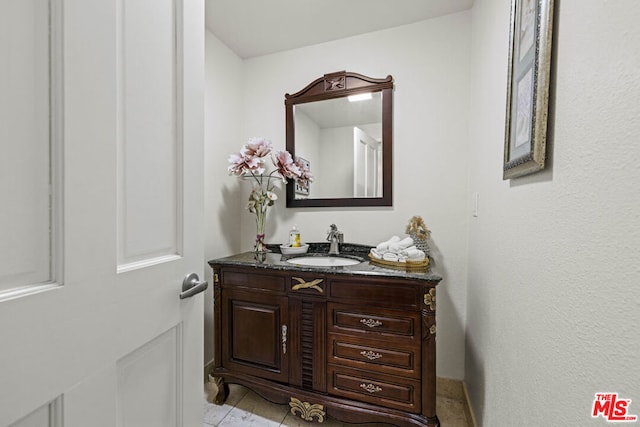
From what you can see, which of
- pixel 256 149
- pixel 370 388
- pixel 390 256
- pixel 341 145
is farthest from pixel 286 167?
pixel 370 388

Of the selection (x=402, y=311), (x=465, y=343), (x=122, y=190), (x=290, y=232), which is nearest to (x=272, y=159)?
(x=290, y=232)

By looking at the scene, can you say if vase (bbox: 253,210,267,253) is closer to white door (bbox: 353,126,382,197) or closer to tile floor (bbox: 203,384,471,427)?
white door (bbox: 353,126,382,197)

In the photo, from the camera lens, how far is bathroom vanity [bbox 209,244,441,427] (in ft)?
4.10

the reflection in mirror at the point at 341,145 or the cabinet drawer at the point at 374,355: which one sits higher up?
the reflection in mirror at the point at 341,145

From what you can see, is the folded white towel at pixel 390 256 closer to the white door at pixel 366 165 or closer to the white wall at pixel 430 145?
the white wall at pixel 430 145

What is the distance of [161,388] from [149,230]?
1.30 feet

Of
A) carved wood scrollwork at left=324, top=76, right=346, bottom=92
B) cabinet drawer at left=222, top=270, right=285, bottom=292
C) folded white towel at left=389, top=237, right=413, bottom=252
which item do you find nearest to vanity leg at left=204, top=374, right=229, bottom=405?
cabinet drawer at left=222, top=270, right=285, bottom=292

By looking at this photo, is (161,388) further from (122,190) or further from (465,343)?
(465,343)

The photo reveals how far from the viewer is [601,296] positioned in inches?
17.9

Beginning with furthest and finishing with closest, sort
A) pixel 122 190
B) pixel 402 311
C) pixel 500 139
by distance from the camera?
pixel 402 311
pixel 500 139
pixel 122 190

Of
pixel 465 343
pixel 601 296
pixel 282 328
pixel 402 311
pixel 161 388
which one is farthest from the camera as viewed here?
pixel 465 343

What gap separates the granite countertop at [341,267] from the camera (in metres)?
1.28

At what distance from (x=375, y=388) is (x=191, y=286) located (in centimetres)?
107
